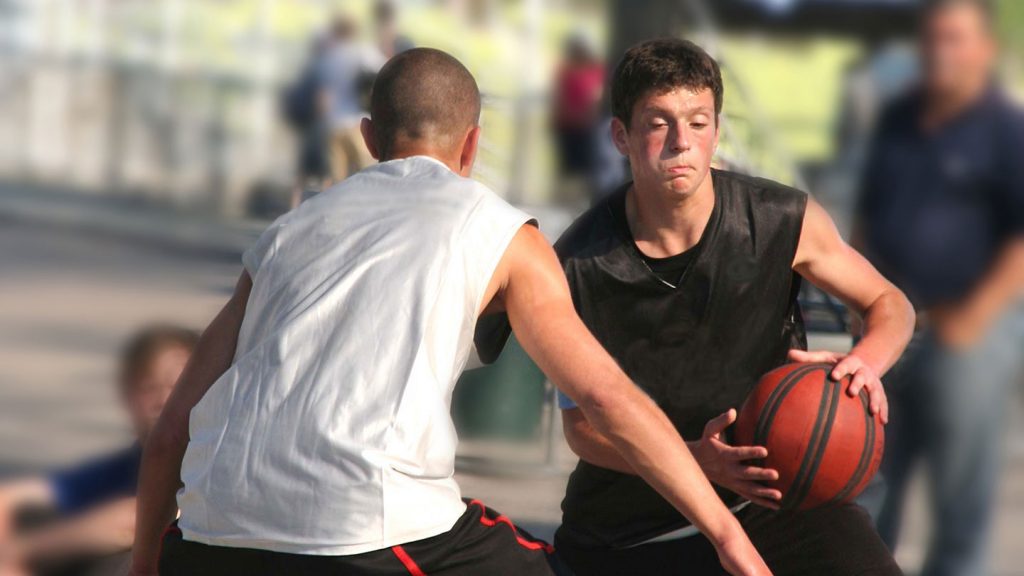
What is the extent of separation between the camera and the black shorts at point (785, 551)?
3469 millimetres

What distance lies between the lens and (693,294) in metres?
3.60

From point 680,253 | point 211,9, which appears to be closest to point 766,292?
point 680,253

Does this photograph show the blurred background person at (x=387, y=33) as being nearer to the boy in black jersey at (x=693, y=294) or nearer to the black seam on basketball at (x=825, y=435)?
the boy in black jersey at (x=693, y=294)

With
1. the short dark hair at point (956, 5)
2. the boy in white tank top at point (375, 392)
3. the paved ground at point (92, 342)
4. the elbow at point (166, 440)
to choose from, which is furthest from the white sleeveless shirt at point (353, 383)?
the paved ground at point (92, 342)

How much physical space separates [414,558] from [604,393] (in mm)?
450

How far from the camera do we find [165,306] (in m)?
12.7

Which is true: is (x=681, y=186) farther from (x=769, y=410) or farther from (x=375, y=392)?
(x=375, y=392)

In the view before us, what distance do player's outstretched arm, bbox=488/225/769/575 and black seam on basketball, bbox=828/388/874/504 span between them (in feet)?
2.03

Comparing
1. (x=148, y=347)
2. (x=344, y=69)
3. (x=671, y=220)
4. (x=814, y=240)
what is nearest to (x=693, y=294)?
(x=671, y=220)

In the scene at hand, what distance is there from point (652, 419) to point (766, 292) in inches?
33.8

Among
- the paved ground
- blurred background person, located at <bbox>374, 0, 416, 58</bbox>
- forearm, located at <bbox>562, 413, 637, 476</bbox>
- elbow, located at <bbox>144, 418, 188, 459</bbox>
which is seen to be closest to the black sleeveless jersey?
forearm, located at <bbox>562, 413, 637, 476</bbox>

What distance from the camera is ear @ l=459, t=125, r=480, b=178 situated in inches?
121

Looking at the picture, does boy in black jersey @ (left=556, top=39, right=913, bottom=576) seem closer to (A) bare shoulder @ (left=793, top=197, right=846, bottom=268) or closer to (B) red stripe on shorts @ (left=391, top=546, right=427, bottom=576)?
(A) bare shoulder @ (left=793, top=197, right=846, bottom=268)

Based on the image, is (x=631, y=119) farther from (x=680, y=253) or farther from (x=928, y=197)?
(x=928, y=197)
